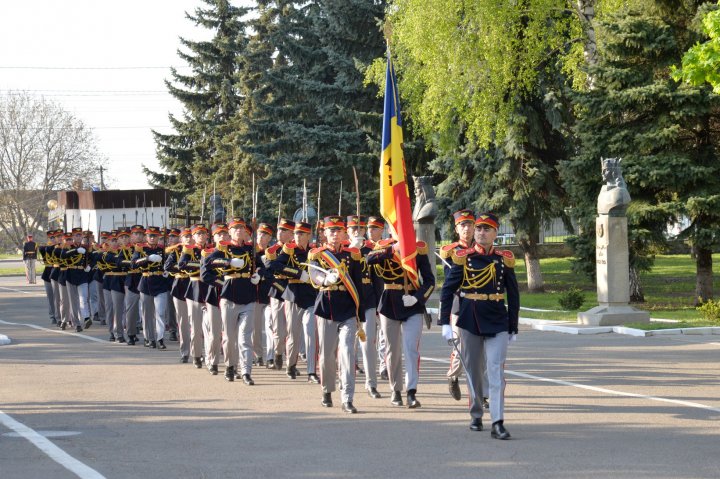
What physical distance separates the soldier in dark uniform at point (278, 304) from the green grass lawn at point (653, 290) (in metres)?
8.06

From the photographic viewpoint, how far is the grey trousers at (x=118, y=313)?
20.6 m

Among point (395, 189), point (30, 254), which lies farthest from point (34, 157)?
point (395, 189)

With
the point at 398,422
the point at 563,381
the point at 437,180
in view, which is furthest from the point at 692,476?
the point at 437,180

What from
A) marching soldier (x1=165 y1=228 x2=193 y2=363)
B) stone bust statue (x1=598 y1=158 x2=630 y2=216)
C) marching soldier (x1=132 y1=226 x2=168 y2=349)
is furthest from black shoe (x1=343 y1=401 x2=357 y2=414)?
stone bust statue (x1=598 y1=158 x2=630 y2=216)

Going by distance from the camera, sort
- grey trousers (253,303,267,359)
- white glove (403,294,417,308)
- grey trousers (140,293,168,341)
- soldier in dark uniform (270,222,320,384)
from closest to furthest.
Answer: white glove (403,294,417,308), soldier in dark uniform (270,222,320,384), grey trousers (253,303,267,359), grey trousers (140,293,168,341)

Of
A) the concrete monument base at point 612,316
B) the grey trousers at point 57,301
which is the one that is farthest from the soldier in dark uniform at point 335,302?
the grey trousers at point 57,301

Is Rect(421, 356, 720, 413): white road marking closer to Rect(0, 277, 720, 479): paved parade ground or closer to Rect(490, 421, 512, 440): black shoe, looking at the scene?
Rect(0, 277, 720, 479): paved parade ground

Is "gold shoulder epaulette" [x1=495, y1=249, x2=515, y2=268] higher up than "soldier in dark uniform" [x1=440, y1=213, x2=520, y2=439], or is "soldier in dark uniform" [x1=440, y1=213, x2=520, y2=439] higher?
"gold shoulder epaulette" [x1=495, y1=249, x2=515, y2=268]

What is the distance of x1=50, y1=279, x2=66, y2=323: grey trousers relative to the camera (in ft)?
79.1

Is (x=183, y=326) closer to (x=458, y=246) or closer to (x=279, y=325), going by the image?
(x=279, y=325)

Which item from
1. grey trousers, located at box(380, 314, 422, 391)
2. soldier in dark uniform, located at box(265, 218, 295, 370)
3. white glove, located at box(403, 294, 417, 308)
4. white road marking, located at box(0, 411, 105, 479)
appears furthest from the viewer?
soldier in dark uniform, located at box(265, 218, 295, 370)

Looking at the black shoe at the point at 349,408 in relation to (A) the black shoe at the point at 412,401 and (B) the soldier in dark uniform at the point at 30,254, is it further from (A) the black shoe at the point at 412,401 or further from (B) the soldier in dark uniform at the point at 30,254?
(B) the soldier in dark uniform at the point at 30,254

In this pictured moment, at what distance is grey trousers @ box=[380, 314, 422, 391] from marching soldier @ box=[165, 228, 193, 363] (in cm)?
536

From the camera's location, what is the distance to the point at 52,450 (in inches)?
372
